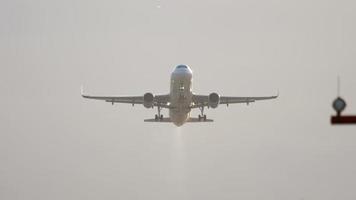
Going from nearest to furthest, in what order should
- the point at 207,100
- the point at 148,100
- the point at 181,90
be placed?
the point at 181,90 → the point at 148,100 → the point at 207,100

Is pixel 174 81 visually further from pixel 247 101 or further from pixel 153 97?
pixel 247 101

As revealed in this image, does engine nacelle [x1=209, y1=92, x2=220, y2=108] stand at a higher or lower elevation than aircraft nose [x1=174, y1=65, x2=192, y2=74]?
lower

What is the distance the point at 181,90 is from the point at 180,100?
1.69 meters

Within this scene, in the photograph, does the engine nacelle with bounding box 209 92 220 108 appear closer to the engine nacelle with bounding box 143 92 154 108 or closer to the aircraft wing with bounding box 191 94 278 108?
the aircraft wing with bounding box 191 94 278 108

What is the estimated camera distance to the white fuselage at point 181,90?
8219 centimetres

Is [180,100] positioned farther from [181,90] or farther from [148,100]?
[148,100]

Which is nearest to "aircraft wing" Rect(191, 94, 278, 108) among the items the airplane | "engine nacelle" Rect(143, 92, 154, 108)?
the airplane

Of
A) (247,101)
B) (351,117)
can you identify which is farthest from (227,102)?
(351,117)

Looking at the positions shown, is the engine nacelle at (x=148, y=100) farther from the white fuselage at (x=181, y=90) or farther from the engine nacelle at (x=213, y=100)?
the engine nacelle at (x=213, y=100)

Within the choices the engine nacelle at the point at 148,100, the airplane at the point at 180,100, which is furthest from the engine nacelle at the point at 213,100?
the engine nacelle at the point at 148,100

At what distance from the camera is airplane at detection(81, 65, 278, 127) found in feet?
271

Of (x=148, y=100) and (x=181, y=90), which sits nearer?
(x=181, y=90)

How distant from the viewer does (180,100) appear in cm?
8312

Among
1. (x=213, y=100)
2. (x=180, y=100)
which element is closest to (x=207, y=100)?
(x=213, y=100)
